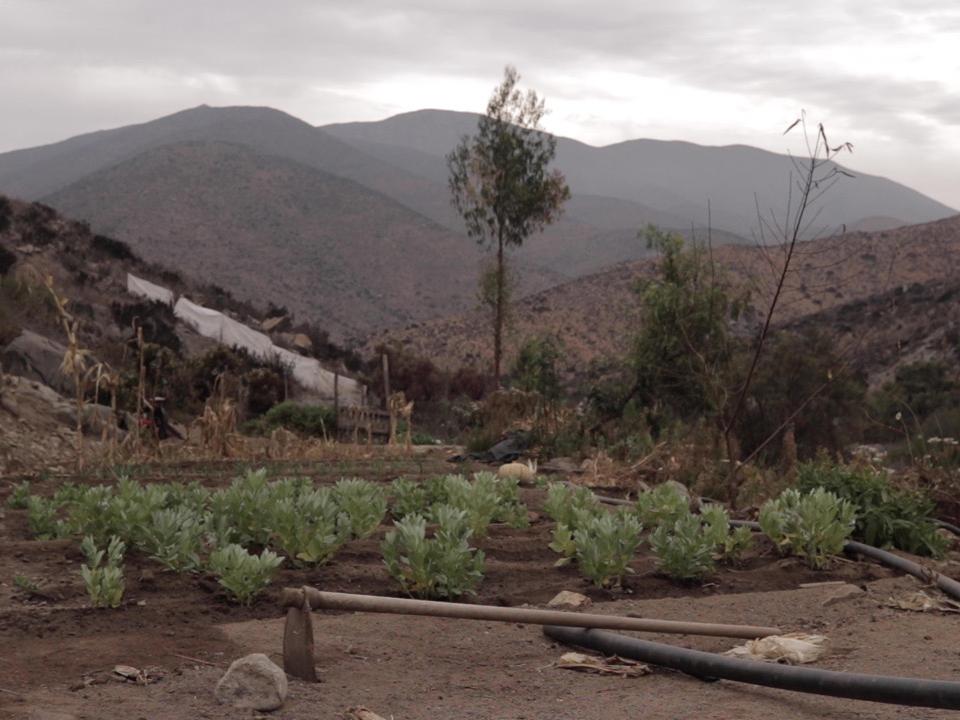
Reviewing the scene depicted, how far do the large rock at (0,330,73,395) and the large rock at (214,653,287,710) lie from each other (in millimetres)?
15710

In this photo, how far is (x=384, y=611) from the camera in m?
3.98

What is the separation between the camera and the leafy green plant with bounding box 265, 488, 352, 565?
548 cm

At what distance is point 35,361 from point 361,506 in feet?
47.9

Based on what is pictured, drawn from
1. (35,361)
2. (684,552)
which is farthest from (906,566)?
(35,361)

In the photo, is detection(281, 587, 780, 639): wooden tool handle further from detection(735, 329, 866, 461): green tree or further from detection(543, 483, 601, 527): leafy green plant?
detection(735, 329, 866, 461): green tree

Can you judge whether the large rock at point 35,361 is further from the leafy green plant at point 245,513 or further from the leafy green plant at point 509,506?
the leafy green plant at point 245,513

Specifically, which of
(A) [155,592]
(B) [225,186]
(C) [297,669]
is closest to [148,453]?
(A) [155,592]

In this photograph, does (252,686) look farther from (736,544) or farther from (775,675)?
(736,544)

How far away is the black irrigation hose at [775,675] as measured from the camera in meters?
3.43

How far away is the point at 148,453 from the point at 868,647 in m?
8.57

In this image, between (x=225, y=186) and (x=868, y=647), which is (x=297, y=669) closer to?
(x=868, y=647)

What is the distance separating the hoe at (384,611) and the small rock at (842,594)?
53.9 inches

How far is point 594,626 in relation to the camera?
4.24 metres

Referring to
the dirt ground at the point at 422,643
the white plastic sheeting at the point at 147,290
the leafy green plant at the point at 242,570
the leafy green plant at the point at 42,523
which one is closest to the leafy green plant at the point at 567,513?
the dirt ground at the point at 422,643
